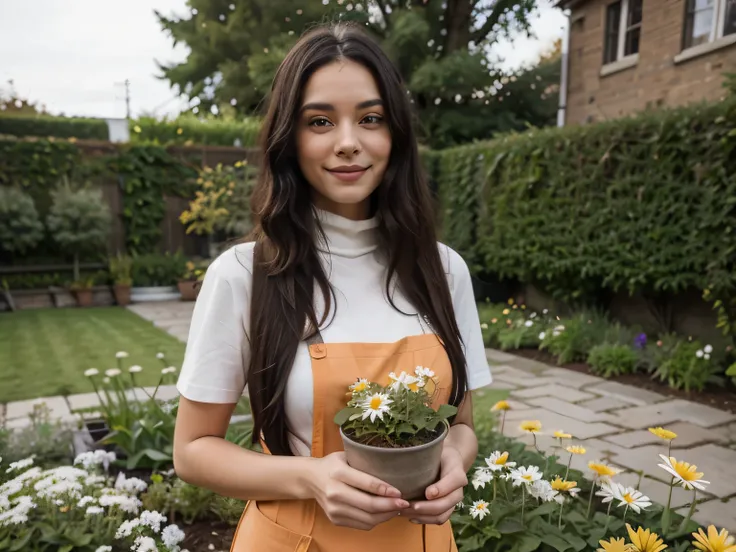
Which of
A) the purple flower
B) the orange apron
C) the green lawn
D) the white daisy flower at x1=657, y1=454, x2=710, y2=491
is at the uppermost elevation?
the orange apron

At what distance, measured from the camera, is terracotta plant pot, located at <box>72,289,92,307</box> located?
329 inches

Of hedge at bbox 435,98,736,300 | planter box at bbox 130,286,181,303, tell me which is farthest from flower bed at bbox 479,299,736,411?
planter box at bbox 130,286,181,303

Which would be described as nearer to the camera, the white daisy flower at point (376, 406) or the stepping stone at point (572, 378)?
the white daisy flower at point (376, 406)

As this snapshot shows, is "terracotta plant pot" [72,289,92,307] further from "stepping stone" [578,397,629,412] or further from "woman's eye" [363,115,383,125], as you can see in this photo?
"woman's eye" [363,115,383,125]

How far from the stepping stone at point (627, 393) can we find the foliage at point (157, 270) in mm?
6919

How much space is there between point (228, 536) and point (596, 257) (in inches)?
169

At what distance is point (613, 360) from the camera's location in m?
4.58

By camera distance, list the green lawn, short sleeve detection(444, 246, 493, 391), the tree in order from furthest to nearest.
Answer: the green lawn < the tree < short sleeve detection(444, 246, 493, 391)

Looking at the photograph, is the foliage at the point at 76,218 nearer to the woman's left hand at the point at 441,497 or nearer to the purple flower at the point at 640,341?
the purple flower at the point at 640,341

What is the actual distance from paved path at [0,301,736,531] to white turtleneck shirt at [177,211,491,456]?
1.79 meters

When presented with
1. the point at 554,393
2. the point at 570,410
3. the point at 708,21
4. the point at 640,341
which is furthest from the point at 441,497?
the point at 640,341

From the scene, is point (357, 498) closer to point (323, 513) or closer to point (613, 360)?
point (323, 513)

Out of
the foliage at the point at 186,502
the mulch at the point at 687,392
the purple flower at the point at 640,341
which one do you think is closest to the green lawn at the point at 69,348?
the foliage at the point at 186,502

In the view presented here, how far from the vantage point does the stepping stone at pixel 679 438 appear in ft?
10.3
